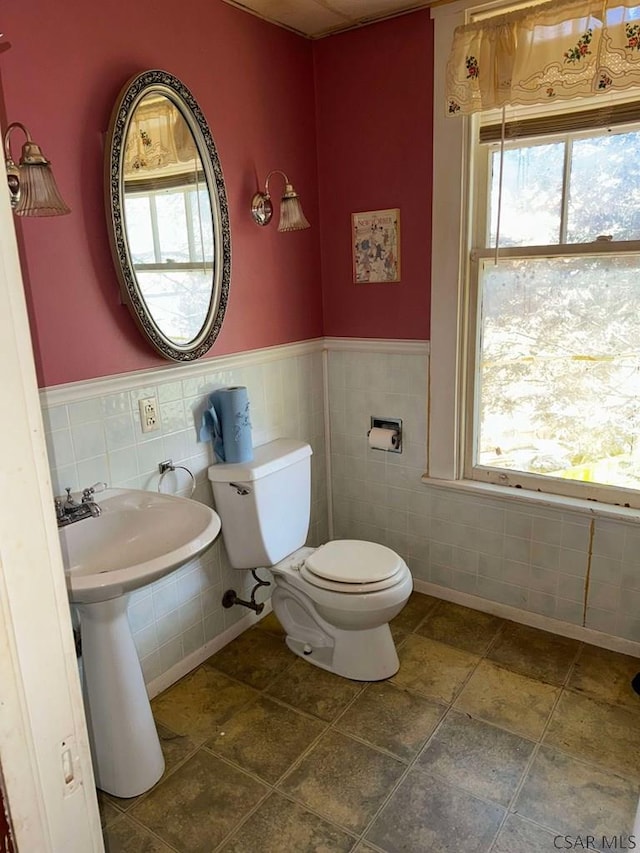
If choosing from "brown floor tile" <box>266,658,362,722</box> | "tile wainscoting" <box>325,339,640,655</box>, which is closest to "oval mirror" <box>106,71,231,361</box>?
"tile wainscoting" <box>325,339,640,655</box>

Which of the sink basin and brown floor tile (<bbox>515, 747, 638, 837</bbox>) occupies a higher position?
the sink basin

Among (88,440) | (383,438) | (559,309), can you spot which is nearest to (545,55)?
(559,309)

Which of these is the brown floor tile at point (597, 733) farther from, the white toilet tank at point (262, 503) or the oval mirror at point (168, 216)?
the oval mirror at point (168, 216)

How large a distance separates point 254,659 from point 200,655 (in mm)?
213

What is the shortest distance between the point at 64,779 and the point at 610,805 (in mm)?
1676

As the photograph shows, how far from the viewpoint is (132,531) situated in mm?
1819

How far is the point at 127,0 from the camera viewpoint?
182 cm

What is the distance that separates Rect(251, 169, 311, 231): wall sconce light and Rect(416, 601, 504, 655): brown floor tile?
1.74m

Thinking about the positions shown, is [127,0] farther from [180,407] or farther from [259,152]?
[180,407]

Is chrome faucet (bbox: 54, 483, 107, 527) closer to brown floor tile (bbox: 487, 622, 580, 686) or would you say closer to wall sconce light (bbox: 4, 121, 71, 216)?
wall sconce light (bbox: 4, 121, 71, 216)

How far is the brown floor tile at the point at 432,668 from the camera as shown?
7.22ft

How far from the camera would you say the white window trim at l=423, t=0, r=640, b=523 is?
2252mm

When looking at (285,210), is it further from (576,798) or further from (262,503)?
(576,798)

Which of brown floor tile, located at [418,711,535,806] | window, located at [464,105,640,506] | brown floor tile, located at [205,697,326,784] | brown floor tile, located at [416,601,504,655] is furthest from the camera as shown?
brown floor tile, located at [416,601,504,655]
